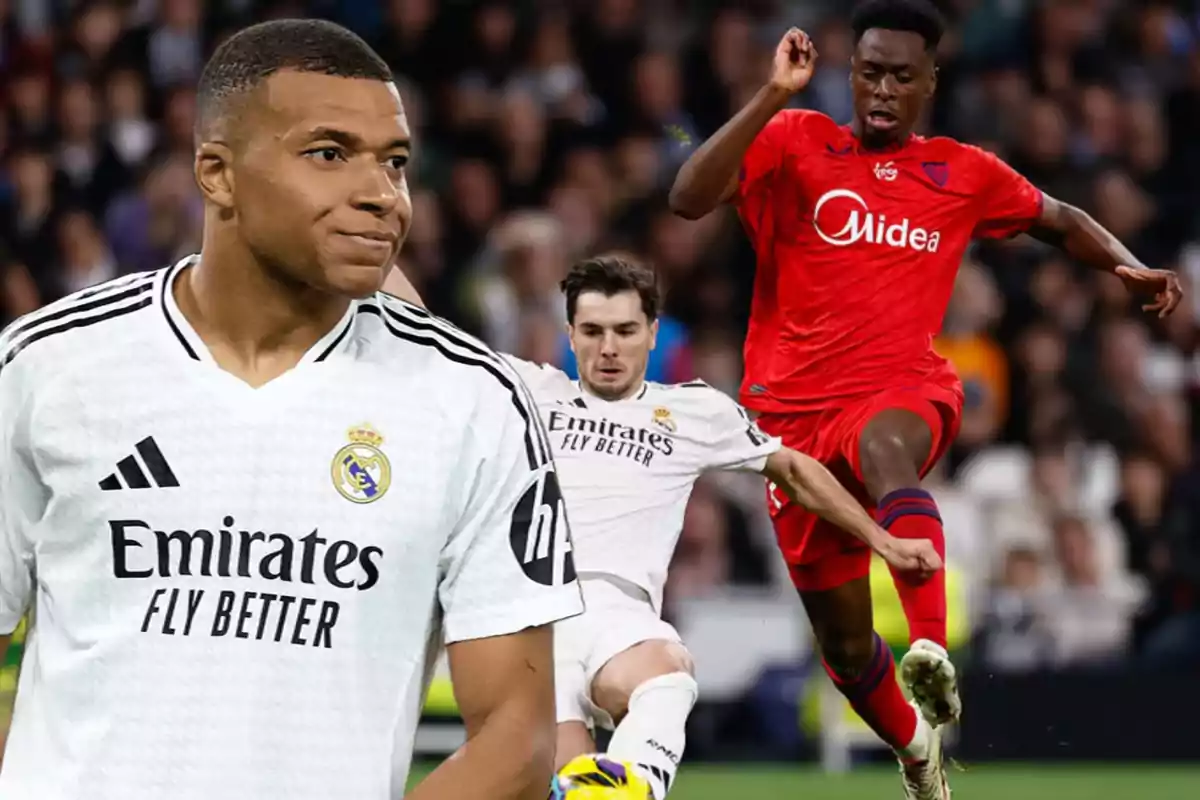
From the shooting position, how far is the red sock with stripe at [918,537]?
675 cm

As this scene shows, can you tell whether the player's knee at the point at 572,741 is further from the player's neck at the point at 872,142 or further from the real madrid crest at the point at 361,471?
the real madrid crest at the point at 361,471

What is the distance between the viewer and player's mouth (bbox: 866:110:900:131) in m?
6.89

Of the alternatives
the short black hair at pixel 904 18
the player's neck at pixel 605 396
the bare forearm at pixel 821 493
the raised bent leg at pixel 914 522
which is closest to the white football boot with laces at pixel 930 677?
the raised bent leg at pixel 914 522

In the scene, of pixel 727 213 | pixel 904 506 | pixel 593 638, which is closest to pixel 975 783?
pixel 727 213

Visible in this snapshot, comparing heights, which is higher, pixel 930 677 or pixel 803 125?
pixel 803 125

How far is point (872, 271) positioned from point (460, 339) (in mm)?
4108

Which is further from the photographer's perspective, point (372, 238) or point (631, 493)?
point (631, 493)

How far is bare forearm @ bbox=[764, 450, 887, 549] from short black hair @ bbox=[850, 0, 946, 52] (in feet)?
4.30

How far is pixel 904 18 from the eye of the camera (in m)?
6.83

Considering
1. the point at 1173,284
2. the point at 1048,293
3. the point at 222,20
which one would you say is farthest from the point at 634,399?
the point at 222,20

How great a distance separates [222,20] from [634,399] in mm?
7990

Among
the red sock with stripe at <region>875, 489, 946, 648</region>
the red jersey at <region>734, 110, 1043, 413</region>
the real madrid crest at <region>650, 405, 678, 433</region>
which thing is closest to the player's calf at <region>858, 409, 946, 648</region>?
the red sock with stripe at <region>875, 489, 946, 648</region>

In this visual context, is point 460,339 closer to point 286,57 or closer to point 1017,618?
point 286,57

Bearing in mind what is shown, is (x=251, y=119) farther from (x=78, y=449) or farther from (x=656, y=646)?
(x=656, y=646)
